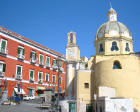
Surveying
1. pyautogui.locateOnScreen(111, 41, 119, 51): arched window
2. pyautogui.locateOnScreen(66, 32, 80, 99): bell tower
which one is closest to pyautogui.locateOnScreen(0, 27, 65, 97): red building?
pyautogui.locateOnScreen(66, 32, 80, 99): bell tower

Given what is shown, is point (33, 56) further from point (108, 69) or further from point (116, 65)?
point (116, 65)

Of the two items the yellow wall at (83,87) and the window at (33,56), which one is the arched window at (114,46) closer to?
the yellow wall at (83,87)

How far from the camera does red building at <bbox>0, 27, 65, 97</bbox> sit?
2752 cm

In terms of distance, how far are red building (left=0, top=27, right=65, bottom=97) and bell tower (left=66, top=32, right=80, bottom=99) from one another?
207cm

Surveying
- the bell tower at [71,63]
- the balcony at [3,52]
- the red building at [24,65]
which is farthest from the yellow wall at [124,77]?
the balcony at [3,52]

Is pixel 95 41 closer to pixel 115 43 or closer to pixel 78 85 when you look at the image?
pixel 115 43

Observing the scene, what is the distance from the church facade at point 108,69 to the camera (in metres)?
22.7

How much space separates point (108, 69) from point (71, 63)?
7004 millimetres

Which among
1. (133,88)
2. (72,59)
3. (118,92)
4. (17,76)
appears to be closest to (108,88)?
(118,92)

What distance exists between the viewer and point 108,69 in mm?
23688

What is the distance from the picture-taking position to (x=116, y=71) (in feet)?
76.2

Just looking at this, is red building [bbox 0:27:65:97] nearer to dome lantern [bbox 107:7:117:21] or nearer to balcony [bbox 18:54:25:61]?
balcony [bbox 18:54:25:61]

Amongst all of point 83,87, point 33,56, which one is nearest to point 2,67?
point 33,56

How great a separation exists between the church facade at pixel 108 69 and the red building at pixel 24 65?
3.70m
